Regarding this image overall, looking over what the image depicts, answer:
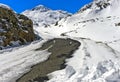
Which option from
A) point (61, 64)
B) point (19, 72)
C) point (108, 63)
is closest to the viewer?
point (108, 63)

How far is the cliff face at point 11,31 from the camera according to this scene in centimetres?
3454

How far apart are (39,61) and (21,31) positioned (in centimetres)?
2120

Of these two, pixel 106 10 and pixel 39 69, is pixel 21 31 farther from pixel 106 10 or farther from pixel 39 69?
pixel 106 10

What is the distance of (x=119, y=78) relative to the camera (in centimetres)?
1123

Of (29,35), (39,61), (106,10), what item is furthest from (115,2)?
(39,61)

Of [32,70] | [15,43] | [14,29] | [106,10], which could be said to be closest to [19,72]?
[32,70]

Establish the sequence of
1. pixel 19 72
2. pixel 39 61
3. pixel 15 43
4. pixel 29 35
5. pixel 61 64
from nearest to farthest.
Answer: pixel 19 72 → pixel 61 64 → pixel 39 61 → pixel 15 43 → pixel 29 35

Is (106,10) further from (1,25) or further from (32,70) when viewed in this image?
(32,70)

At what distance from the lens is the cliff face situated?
34.5 meters

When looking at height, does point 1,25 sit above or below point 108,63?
above

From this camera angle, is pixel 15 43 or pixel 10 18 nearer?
pixel 15 43

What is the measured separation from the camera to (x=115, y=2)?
434ft

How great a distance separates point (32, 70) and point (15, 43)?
19.4 metres

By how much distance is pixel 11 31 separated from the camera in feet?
121
